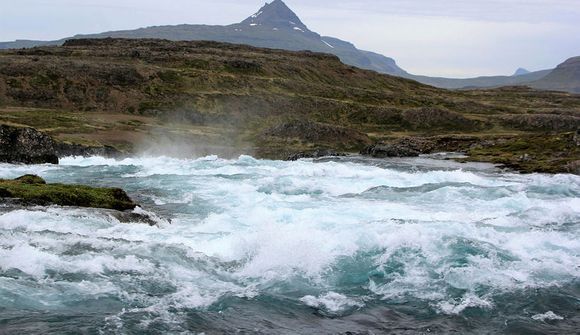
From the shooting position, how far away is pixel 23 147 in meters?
45.5

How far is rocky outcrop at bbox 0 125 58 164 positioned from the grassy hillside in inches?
295

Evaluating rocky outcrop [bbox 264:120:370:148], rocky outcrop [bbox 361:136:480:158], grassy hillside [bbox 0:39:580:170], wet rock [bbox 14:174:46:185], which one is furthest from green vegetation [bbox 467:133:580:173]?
wet rock [bbox 14:174:46:185]

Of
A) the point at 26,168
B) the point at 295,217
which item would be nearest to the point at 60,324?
the point at 295,217

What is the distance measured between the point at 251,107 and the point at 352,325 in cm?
7101

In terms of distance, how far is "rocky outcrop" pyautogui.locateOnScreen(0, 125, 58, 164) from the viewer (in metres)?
45.1

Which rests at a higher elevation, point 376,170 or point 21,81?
point 21,81

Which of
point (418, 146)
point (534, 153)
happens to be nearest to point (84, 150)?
point (418, 146)

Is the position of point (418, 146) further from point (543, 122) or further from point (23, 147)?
point (23, 147)

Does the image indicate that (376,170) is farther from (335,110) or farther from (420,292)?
(335,110)

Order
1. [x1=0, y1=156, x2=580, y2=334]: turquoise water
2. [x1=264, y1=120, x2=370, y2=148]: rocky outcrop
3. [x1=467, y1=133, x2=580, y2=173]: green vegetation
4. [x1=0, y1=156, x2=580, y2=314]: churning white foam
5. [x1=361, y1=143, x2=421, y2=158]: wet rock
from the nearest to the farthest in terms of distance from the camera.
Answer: [x1=0, y1=156, x2=580, y2=334]: turquoise water → [x1=0, y1=156, x2=580, y2=314]: churning white foam → [x1=467, y1=133, x2=580, y2=173]: green vegetation → [x1=361, y1=143, x2=421, y2=158]: wet rock → [x1=264, y1=120, x2=370, y2=148]: rocky outcrop

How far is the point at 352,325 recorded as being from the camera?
14.3 meters

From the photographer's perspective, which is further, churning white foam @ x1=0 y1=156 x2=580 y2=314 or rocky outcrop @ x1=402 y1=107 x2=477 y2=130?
rocky outcrop @ x1=402 y1=107 x2=477 y2=130

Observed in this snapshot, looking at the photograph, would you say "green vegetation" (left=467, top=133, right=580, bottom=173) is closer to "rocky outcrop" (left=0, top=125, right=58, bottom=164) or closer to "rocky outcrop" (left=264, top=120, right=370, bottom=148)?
"rocky outcrop" (left=264, top=120, right=370, bottom=148)

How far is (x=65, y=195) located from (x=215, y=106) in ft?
191
